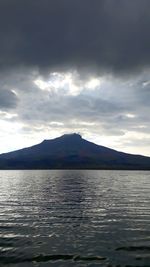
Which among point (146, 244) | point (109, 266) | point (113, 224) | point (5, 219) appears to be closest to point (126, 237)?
point (146, 244)

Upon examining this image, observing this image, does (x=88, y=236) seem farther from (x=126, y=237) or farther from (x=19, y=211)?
(x=19, y=211)

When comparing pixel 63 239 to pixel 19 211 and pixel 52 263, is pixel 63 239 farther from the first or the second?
pixel 19 211

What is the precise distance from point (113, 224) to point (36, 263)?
618 inches

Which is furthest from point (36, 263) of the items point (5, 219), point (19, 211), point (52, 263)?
point (19, 211)

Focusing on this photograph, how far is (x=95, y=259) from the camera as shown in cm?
2328

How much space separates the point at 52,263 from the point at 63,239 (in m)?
6.96

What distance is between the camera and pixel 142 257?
23.9 metres

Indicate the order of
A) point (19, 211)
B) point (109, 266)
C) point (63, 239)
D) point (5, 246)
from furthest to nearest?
point (19, 211) < point (63, 239) < point (5, 246) < point (109, 266)

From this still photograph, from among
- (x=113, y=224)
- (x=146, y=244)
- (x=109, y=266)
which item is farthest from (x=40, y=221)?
(x=109, y=266)

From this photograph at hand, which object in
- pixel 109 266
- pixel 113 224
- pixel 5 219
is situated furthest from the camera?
pixel 5 219

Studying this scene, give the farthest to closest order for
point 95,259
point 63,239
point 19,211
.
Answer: point 19,211 < point 63,239 < point 95,259

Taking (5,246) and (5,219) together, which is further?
(5,219)

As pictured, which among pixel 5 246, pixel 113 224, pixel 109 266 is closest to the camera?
pixel 109 266

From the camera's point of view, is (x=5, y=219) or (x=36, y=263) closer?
(x=36, y=263)
